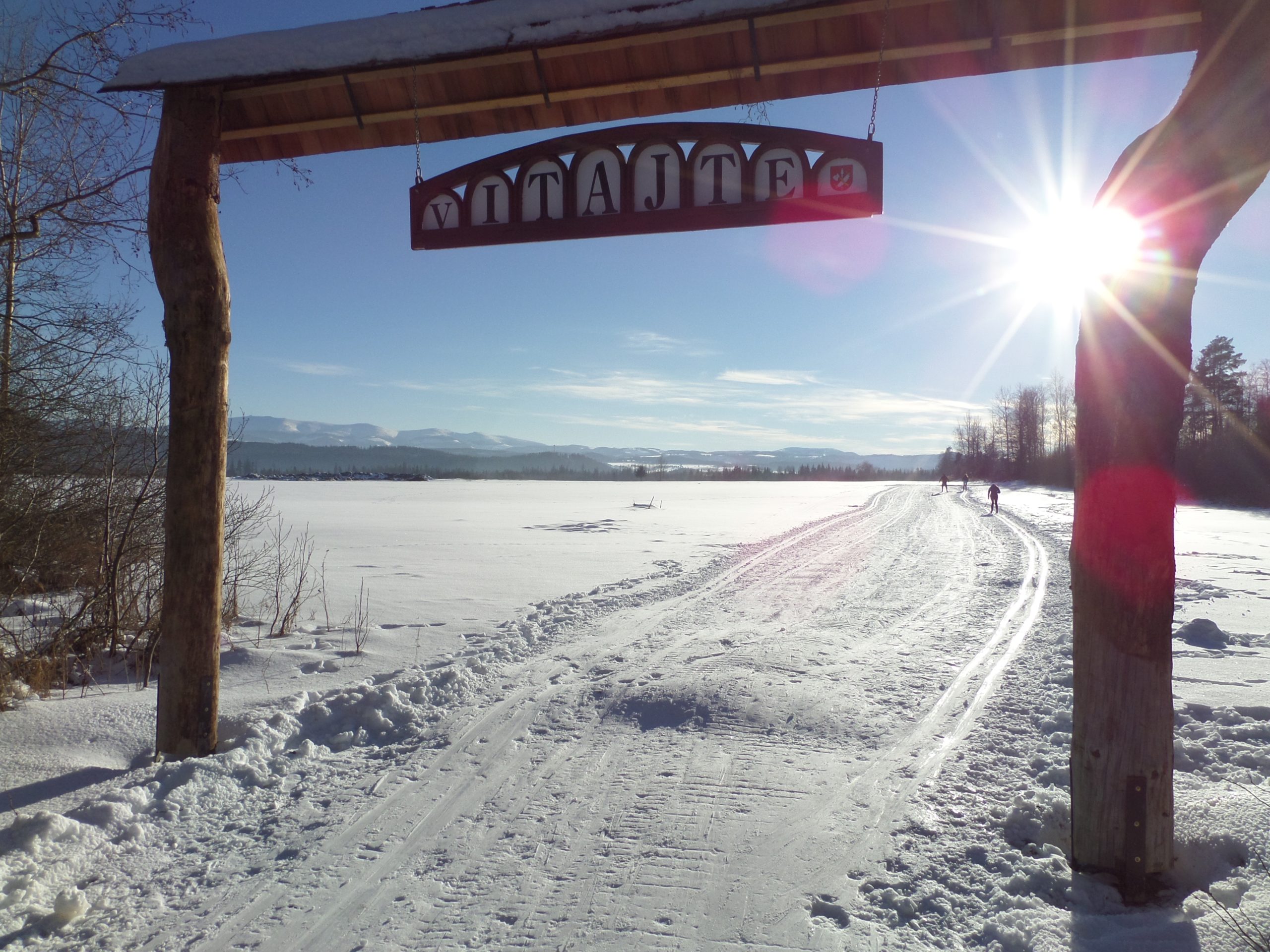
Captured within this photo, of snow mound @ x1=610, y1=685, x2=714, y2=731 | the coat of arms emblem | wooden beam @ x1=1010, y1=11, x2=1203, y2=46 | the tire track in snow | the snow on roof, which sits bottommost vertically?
the tire track in snow

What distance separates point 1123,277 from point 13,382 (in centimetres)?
851

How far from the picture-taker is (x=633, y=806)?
366 cm

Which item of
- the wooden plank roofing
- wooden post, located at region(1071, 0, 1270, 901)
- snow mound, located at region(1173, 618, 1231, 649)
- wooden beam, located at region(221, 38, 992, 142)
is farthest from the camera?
snow mound, located at region(1173, 618, 1231, 649)

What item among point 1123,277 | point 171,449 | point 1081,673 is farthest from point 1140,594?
point 171,449

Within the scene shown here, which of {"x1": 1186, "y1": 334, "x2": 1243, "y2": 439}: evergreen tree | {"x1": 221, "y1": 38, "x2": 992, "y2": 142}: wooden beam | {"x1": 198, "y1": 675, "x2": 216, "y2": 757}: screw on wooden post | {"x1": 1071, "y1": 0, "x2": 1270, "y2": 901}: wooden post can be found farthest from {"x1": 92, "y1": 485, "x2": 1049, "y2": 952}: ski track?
{"x1": 1186, "y1": 334, "x2": 1243, "y2": 439}: evergreen tree

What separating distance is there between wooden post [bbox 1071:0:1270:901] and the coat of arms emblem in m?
1.03

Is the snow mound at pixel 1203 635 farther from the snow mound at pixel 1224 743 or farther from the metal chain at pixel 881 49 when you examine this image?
the metal chain at pixel 881 49

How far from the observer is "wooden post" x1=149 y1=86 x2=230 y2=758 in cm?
382

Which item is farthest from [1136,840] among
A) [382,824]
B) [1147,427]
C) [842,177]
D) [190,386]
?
[190,386]

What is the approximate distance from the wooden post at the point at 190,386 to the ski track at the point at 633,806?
93 cm

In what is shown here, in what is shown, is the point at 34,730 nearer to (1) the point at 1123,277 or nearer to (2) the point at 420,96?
(2) the point at 420,96

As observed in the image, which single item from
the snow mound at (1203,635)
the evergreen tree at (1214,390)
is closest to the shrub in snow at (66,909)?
the snow mound at (1203,635)

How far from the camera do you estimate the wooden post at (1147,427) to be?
2.64 meters

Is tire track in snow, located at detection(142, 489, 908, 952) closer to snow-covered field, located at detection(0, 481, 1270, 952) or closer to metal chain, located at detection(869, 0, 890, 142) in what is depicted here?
snow-covered field, located at detection(0, 481, 1270, 952)
